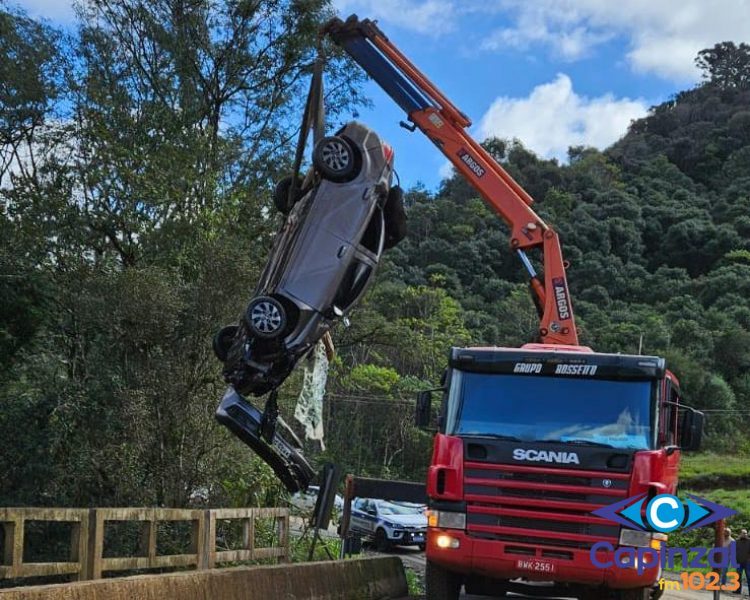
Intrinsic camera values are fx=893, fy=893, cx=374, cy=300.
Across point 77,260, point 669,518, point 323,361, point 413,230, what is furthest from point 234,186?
point 413,230

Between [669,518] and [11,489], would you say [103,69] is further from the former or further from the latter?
[669,518]

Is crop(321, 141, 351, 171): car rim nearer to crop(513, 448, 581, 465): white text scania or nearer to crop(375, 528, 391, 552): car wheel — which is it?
crop(513, 448, 581, 465): white text scania

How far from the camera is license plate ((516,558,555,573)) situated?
7910mm

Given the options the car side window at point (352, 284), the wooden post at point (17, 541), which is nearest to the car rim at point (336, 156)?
the car side window at point (352, 284)

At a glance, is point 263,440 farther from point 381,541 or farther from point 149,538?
point 381,541

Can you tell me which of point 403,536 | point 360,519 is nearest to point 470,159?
point 403,536

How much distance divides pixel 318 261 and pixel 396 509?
61.1ft

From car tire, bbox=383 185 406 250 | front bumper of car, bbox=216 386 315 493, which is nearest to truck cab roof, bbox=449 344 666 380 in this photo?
car tire, bbox=383 185 406 250

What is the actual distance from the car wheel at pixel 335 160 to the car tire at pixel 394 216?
60 centimetres

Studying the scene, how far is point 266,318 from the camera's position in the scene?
9312 mm

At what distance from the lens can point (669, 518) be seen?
798cm

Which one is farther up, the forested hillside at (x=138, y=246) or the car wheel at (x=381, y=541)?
the forested hillside at (x=138, y=246)

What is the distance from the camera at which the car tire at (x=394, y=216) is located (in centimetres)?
1036

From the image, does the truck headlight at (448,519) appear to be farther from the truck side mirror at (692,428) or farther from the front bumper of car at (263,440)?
the truck side mirror at (692,428)
